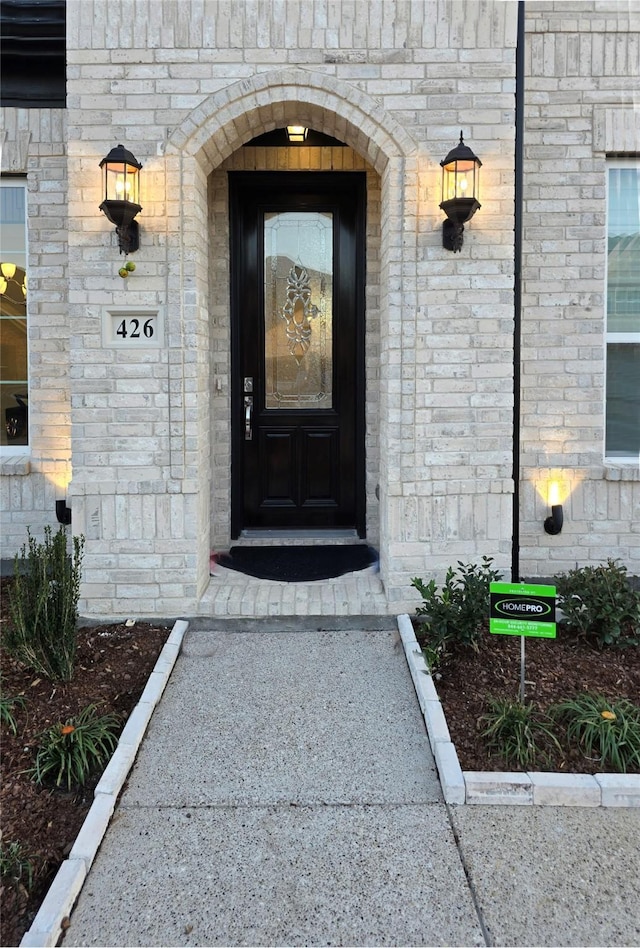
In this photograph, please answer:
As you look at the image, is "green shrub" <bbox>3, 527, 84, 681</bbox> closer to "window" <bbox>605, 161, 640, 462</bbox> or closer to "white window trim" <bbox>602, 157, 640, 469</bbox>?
"white window trim" <bbox>602, 157, 640, 469</bbox>

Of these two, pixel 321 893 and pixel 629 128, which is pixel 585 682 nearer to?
pixel 321 893

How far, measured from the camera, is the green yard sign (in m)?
2.91

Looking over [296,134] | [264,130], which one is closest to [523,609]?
[264,130]

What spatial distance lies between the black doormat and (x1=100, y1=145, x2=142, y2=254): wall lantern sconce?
2.50 m

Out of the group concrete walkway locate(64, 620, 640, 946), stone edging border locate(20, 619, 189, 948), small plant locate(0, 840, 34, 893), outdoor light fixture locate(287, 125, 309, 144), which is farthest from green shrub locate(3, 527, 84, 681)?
outdoor light fixture locate(287, 125, 309, 144)

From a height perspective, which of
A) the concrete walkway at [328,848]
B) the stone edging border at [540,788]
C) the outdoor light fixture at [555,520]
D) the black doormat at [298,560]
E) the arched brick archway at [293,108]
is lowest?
the concrete walkway at [328,848]

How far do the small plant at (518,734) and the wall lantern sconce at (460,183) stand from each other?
280 cm

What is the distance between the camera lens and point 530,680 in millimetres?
3301

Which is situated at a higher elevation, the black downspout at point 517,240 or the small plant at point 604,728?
the black downspout at point 517,240

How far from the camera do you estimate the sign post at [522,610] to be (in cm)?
291

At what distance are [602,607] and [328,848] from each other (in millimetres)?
2129

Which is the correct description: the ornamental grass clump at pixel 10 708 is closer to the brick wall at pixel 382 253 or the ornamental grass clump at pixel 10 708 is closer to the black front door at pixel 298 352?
the brick wall at pixel 382 253

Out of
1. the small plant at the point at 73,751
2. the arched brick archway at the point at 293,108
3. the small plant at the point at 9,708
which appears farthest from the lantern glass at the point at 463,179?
the small plant at the point at 9,708

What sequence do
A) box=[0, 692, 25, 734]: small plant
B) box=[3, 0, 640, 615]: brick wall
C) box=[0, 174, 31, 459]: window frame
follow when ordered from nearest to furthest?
box=[0, 692, 25, 734]: small plant, box=[3, 0, 640, 615]: brick wall, box=[0, 174, 31, 459]: window frame
